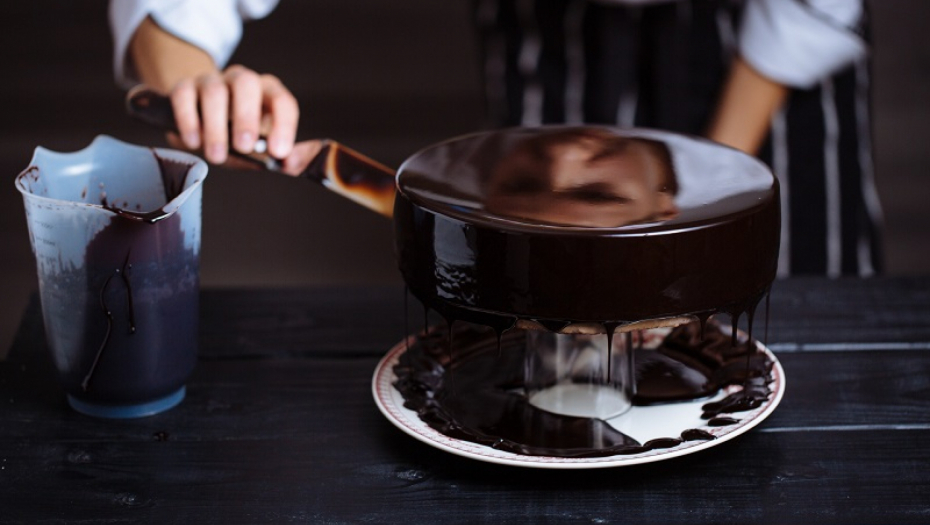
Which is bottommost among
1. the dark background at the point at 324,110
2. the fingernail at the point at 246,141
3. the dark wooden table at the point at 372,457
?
the dark background at the point at 324,110

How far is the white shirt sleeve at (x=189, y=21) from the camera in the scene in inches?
57.1

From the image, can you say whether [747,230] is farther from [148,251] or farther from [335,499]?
[148,251]

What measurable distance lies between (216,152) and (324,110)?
2.71 metres

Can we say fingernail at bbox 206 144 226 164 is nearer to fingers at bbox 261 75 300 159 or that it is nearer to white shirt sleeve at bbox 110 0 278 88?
fingers at bbox 261 75 300 159

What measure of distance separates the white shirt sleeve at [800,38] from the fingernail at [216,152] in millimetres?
947

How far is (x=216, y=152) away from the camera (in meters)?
1.11

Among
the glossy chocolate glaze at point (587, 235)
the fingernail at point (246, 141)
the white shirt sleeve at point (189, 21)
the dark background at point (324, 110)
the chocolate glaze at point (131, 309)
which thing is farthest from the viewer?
the dark background at point (324, 110)

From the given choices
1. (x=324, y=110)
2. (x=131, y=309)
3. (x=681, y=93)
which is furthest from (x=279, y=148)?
(x=324, y=110)

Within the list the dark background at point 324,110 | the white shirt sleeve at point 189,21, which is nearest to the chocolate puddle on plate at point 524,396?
Answer: the white shirt sleeve at point 189,21

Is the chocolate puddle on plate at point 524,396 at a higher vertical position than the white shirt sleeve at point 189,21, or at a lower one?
lower

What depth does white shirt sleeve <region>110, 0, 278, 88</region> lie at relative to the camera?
1451 mm

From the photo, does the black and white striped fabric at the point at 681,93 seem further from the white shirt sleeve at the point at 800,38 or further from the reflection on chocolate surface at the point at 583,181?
the reflection on chocolate surface at the point at 583,181

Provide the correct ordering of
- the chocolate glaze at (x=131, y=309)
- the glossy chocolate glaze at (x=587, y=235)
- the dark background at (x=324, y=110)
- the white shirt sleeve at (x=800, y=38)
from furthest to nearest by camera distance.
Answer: the dark background at (x=324, y=110), the white shirt sleeve at (x=800, y=38), the chocolate glaze at (x=131, y=309), the glossy chocolate glaze at (x=587, y=235)

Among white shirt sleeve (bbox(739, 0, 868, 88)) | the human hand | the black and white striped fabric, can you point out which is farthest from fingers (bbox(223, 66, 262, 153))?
white shirt sleeve (bbox(739, 0, 868, 88))
